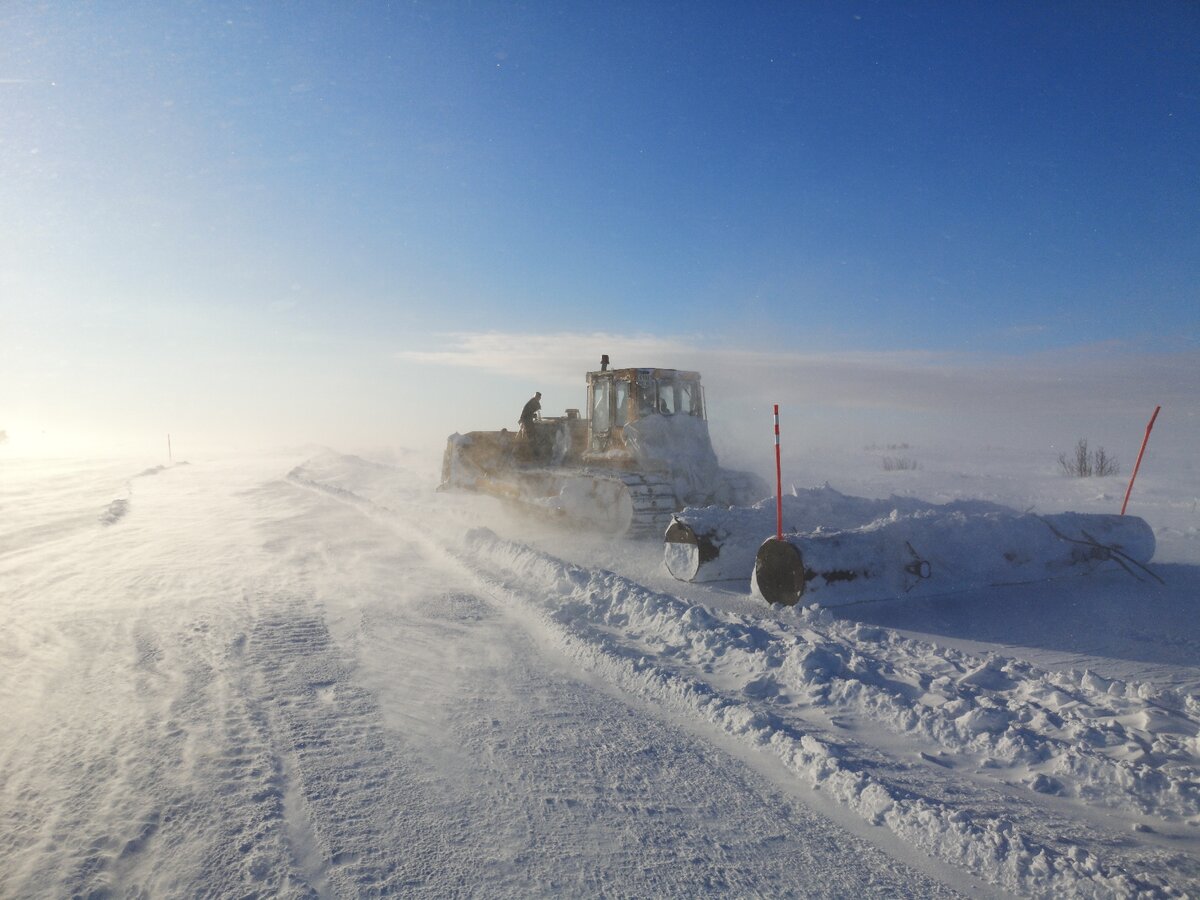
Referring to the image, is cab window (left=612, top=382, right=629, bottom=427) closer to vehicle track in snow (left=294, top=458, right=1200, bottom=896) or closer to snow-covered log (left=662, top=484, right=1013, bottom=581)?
snow-covered log (left=662, top=484, right=1013, bottom=581)

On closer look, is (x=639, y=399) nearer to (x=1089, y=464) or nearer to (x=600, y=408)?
(x=600, y=408)

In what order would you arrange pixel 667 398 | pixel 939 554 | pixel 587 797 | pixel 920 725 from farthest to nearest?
pixel 667 398 → pixel 939 554 → pixel 920 725 → pixel 587 797

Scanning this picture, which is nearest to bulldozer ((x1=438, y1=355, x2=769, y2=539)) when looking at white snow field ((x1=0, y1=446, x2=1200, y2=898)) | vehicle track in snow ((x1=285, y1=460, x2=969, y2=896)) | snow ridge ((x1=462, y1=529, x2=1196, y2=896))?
white snow field ((x1=0, y1=446, x2=1200, y2=898))

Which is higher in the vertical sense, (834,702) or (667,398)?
(667,398)

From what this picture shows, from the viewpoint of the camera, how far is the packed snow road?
2.58m

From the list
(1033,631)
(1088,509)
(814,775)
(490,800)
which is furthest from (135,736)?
(1088,509)

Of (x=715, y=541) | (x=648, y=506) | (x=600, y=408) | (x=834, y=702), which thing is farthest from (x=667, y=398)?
(x=834, y=702)

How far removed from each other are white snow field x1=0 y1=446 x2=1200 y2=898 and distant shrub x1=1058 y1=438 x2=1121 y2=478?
12610 mm

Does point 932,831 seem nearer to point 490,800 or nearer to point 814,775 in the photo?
point 814,775

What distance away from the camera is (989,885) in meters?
2.57

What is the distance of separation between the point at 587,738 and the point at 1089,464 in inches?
788

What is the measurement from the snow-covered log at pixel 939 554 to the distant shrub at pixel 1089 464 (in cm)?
1255

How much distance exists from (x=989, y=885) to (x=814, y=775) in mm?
872

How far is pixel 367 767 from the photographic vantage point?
11.0 feet
